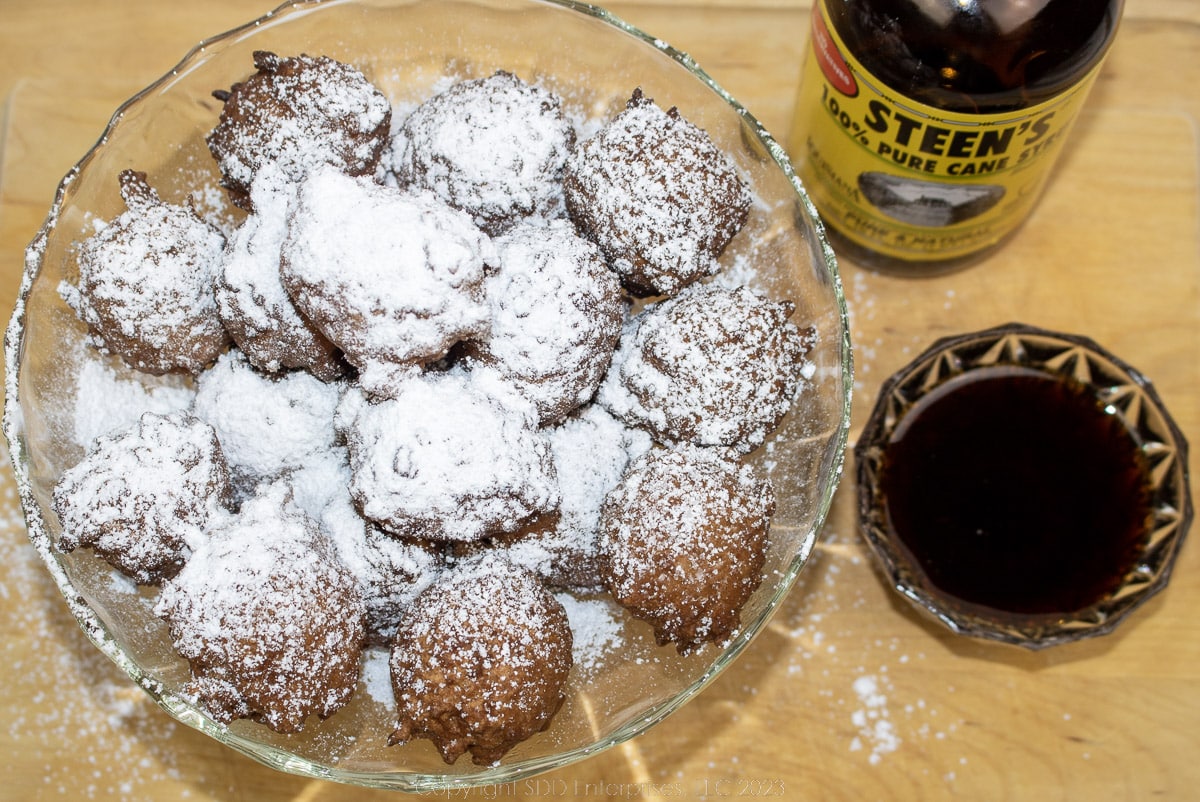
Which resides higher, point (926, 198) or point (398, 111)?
point (398, 111)

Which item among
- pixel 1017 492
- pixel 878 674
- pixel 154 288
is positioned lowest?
pixel 878 674

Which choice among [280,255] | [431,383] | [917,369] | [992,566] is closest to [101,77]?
[280,255]

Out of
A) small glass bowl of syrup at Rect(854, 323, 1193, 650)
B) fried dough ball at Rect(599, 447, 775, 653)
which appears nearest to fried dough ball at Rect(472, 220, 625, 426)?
fried dough ball at Rect(599, 447, 775, 653)

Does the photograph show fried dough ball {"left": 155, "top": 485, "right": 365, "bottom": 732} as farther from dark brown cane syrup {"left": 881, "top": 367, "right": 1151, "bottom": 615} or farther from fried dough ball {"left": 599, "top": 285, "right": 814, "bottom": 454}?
dark brown cane syrup {"left": 881, "top": 367, "right": 1151, "bottom": 615}

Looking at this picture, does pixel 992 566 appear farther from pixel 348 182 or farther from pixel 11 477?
pixel 11 477

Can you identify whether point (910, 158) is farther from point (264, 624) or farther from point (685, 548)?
point (264, 624)

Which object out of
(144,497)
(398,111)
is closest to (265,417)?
(144,497)

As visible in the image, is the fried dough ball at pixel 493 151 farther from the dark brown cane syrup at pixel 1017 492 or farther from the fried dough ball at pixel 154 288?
the dark brown cane syrup at pixel 1017 492
